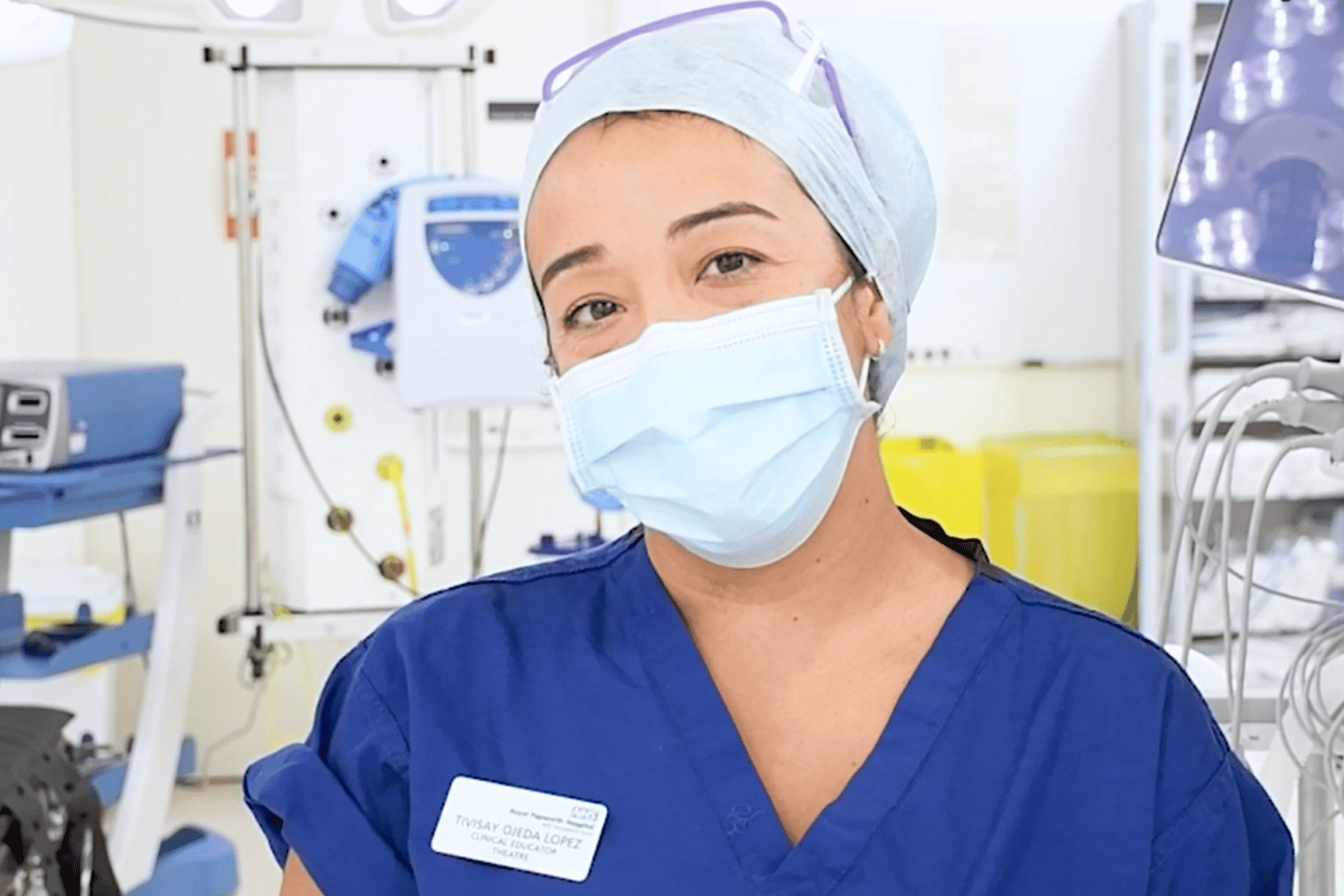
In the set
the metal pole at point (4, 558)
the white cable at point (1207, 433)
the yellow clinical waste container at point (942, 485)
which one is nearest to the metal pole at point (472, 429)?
the metal pole at point (4, 558)

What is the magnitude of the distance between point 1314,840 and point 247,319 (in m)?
2.02

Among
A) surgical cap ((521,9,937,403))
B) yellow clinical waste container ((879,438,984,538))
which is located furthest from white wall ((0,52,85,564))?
surgical cap ((521,9,937,403))

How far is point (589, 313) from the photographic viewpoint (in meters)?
1.07

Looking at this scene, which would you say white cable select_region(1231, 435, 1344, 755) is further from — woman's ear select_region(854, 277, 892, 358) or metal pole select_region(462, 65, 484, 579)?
metal pole select_region(462, 65, 484, 579)

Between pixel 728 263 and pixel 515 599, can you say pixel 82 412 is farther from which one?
pixel 728 263

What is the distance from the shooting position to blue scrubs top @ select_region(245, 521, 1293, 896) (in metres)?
0.98

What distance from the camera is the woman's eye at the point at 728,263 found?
1031 millimetres

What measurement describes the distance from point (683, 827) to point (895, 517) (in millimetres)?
298

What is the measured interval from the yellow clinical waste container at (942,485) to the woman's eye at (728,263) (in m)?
2.90

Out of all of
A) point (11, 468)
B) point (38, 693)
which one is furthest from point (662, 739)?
point (38, 693)

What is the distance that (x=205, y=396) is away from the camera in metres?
2.96

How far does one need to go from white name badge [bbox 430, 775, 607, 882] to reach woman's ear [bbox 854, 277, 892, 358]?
39cm

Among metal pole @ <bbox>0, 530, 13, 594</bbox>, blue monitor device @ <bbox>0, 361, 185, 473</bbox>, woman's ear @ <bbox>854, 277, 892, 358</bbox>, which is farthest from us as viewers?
metal pole @ <bbox>0, 530, 13, 594</bbox>

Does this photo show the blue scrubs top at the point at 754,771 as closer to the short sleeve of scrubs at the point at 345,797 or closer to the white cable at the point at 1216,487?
the short sleeve of scrubs at the point at 345,797
